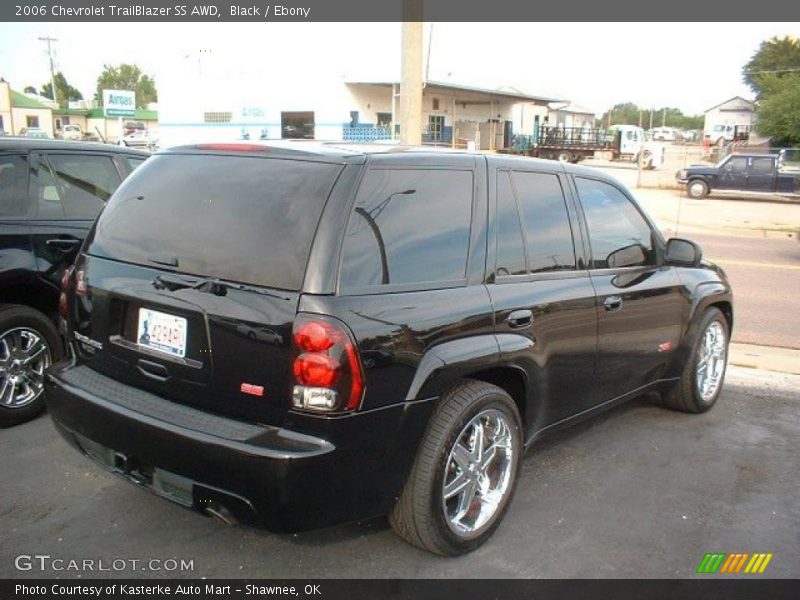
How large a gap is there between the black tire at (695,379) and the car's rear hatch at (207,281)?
321 centimetres

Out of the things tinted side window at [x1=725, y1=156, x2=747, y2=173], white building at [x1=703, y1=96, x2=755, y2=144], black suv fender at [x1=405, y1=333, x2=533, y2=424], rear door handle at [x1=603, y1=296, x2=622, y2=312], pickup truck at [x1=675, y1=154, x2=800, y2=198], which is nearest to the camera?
black suv fender at [x1=405, y1=333, x2=533, y2=424]

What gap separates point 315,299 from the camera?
2.78 meters

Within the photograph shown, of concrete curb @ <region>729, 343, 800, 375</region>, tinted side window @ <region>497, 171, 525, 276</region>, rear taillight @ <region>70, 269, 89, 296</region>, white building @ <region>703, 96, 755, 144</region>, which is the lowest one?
concrete curb @ <region>729, 343, 800, 375</region>

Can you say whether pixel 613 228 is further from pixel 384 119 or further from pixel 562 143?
pixel 562 143

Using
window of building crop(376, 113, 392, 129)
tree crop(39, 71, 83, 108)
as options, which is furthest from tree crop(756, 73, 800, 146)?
tree crop(39, 71, 83, 108)

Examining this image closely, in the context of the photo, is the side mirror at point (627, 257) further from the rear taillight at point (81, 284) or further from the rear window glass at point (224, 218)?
the rear taillight at point (81, 284)

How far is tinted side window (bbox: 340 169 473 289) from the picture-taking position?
2938 mm

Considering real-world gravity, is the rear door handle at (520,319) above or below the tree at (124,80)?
below

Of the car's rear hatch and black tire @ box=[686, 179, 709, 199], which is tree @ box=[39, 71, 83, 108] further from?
the car's rear hatch

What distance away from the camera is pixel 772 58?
246 ft

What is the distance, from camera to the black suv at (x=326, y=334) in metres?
2.79

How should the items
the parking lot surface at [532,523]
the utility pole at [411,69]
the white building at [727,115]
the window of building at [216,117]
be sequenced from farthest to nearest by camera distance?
the white building at [727,115]
the window of building at [216,117]
the utility pole at [411,69]
the parking lot surface at [532,523]

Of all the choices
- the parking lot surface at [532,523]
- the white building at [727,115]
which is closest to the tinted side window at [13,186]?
the parking lot surface at [532,523]

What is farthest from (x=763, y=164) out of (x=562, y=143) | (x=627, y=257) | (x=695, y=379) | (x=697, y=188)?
(x=627, y=257)
